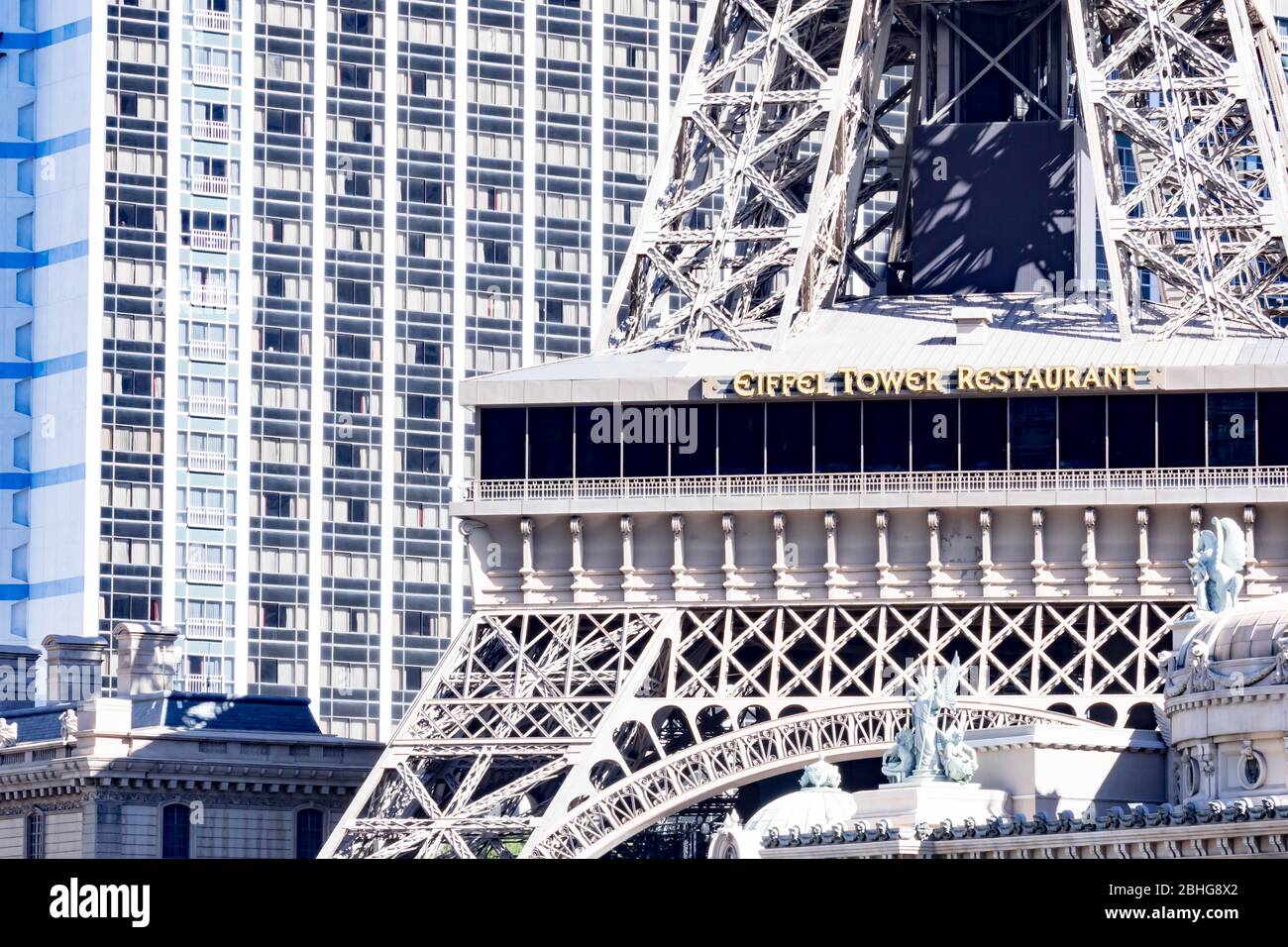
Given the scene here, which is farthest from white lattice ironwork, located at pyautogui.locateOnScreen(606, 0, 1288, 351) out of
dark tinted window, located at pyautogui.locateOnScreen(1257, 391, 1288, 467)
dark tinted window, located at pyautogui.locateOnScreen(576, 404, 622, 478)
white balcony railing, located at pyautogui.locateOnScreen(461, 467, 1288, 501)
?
white balcony railing, located at pyautogui.locateOnScreen(461, 467, 1288, 501)

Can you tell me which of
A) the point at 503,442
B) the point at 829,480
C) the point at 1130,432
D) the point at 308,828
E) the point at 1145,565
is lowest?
the point at 308,828

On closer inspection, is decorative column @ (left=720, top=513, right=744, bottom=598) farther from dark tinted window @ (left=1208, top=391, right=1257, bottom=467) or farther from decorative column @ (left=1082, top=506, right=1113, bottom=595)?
dark tinted window @ (left=1208, top=391, right=1257, bottom=467)

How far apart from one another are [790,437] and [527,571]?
30.2 feet

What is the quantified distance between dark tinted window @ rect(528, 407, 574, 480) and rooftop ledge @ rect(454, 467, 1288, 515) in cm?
46

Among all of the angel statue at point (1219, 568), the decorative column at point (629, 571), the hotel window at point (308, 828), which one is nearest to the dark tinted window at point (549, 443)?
the decorative column at point (629, 571)

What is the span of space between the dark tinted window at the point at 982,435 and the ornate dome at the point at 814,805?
10.4 metres

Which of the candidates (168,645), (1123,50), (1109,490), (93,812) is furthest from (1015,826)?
(168,645)

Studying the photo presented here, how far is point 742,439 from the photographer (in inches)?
5069

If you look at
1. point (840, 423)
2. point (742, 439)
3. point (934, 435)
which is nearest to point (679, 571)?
point (742, 439)

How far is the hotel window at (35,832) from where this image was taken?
550ft

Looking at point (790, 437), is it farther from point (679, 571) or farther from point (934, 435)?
point (679, 571)

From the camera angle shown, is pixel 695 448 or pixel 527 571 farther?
pixel 695 448

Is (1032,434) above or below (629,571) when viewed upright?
above

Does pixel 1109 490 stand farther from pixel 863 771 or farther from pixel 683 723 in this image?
pixel 863 771
